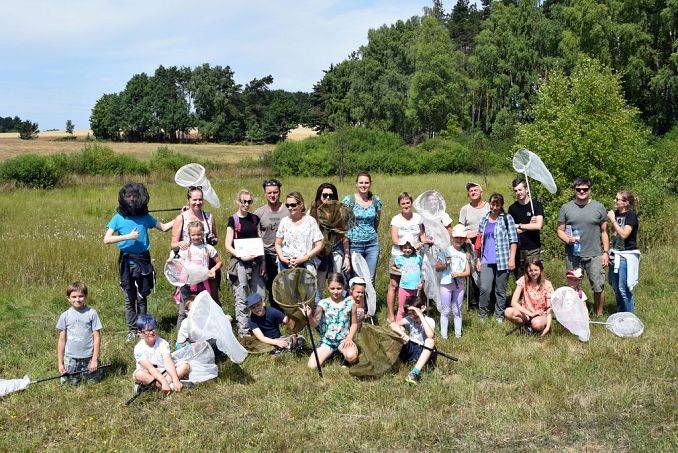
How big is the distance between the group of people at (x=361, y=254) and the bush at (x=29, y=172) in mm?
23597

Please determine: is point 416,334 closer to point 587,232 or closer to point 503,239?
point 503,239

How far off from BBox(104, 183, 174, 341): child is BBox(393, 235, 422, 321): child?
9.16ft

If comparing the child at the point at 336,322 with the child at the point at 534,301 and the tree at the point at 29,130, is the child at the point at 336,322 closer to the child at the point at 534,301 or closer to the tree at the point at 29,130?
the child at the point at 534,301

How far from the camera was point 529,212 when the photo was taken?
7551mm

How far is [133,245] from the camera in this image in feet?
22.7

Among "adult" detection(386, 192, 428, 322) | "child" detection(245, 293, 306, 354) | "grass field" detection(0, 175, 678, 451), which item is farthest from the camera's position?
"adult" detection(386, 192, 428, 322)

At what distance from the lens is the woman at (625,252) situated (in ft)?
24.1

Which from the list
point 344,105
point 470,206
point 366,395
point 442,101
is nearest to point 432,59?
point 442,101

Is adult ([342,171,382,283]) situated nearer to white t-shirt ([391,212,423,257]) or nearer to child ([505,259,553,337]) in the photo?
white t-shirt ([391,212,423,257])

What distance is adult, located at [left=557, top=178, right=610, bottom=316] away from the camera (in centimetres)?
736

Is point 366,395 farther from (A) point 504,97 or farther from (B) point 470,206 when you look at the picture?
(A) point 504,97

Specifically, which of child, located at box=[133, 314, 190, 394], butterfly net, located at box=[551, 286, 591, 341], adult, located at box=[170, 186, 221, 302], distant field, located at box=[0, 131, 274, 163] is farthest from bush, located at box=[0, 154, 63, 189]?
butterfly net, located at box=[551, 286, 591, 341]

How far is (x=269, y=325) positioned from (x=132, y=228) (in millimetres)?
1954

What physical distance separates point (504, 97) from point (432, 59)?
677 centimetres
